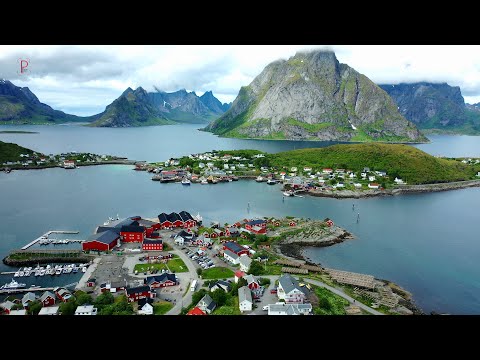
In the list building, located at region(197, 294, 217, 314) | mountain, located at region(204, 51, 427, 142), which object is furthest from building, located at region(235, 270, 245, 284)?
mountain, located at region(204, 51, 427, 142)

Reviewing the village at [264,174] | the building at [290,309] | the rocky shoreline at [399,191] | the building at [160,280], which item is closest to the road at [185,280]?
the building at [160,280]

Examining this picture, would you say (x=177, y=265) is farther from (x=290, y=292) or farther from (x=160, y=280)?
(x=290, y=292)

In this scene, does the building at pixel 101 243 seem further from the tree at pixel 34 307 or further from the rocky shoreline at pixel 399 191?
the rocky shoreline at pixel 399 191

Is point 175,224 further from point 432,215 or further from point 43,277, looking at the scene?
point 432,215

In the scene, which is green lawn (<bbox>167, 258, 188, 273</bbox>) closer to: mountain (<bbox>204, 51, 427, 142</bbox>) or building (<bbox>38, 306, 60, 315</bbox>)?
building (<bbox>38, 306, 60, 315</bbox>)

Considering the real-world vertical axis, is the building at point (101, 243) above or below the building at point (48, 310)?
above
